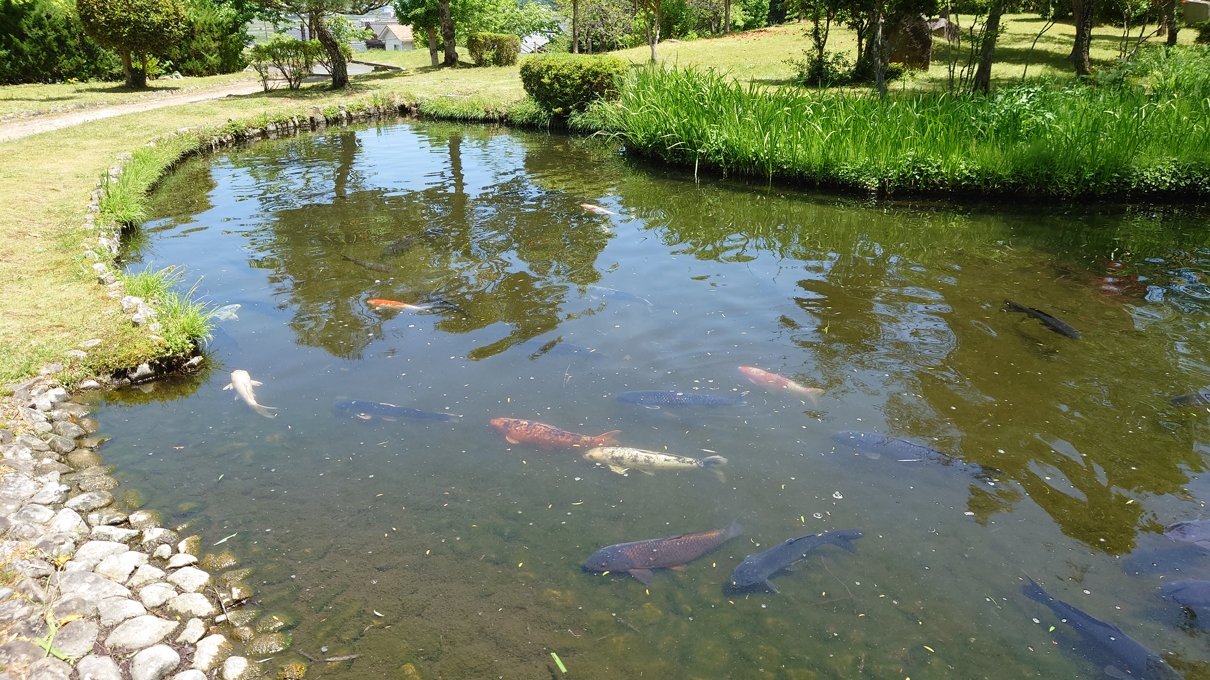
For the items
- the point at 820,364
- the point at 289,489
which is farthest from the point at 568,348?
the point at 289,489

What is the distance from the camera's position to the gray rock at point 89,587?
9.75ft

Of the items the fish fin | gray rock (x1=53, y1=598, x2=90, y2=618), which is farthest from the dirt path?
the fish fin

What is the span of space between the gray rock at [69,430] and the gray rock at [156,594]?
1866mm

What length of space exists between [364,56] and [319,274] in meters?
28.7

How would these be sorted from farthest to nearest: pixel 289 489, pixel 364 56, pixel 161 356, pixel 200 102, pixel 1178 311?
pixel 364 56 → pixel 200 102 → pixel 1178 311 → pixel 161 356 → pixel 289 489

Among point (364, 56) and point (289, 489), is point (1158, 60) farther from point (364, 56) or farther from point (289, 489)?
point (364, 56)

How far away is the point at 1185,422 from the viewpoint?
4473mm

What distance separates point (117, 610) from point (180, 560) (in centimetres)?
42

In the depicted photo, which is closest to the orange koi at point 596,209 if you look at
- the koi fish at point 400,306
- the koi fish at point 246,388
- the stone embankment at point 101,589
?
the koi fish at point 400,306

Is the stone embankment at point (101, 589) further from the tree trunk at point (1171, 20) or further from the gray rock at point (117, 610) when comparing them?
the tree trunk at point (1171, 20)

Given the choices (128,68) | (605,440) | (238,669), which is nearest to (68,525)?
(238,669)

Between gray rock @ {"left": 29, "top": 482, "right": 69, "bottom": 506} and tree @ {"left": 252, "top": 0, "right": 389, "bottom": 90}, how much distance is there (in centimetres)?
1845

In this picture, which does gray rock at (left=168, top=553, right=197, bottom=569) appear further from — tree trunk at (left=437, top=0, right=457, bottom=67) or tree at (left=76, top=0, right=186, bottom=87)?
tree trunk at (left=437, top=0, right=457, bottom=67)

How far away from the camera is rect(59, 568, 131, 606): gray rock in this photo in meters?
2.97
